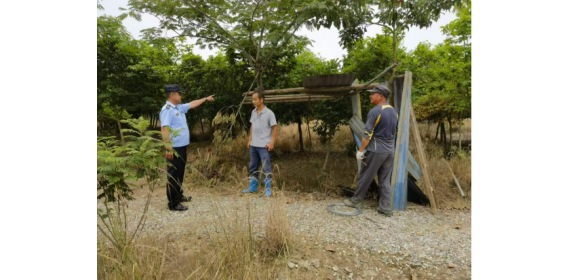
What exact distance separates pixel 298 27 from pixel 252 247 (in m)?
4.10

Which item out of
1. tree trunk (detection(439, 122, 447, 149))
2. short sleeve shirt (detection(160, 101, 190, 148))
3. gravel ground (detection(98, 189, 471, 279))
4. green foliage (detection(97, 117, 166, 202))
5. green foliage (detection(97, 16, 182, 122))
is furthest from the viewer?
tree trunk (detection(439, 122, 447, 149))

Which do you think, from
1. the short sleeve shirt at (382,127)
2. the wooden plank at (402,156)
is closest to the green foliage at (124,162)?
the short sleeve shirt at (382,127)

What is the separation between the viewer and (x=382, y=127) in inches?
137

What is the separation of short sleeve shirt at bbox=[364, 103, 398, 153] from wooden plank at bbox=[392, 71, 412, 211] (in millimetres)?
342

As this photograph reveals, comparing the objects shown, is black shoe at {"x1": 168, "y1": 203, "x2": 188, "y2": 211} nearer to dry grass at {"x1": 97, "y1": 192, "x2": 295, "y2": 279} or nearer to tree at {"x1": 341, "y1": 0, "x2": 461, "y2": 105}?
dry grass at {"x1": 97, "y1": 192, "x2": 295, "y2": 279}

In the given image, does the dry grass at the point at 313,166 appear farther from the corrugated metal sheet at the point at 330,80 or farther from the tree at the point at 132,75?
the tree at the point at 132,75

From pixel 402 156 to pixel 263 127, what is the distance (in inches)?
81.2

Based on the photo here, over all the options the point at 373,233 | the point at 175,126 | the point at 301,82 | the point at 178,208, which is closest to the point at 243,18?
the point at 301,82

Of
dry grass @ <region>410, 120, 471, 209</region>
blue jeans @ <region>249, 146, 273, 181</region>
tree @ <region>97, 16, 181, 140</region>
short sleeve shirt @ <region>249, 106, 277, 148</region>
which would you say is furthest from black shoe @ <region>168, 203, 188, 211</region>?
tree @ <region>97, 16, 181, 140</region>

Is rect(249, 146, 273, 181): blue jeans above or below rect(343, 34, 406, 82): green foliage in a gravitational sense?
below

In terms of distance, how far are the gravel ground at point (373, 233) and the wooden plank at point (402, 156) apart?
7.5 inches

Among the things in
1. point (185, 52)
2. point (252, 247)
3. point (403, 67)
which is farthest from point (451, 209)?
point (185, 52)

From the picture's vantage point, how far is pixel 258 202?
13.6 ft

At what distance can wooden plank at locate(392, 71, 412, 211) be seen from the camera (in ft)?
12.5
